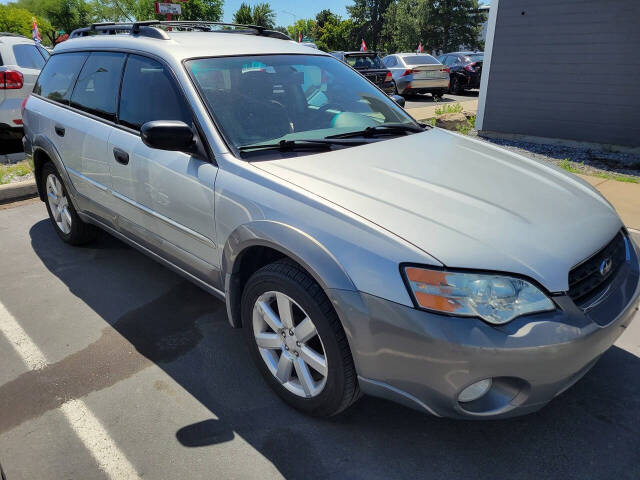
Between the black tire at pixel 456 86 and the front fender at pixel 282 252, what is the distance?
17196mm

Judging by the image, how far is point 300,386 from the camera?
250 centimetres

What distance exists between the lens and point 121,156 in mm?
3303

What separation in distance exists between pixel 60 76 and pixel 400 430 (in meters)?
3.91

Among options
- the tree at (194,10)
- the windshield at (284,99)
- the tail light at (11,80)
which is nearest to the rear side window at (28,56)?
the tail light at (11,80)

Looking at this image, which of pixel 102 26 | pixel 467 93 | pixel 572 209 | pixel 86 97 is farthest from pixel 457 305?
pixel 467 93

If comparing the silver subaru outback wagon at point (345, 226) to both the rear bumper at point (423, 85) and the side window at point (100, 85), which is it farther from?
the rear bumper at point (423, 85)

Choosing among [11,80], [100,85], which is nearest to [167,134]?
[100,85]

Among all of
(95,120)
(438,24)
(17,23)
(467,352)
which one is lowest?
(467,352)

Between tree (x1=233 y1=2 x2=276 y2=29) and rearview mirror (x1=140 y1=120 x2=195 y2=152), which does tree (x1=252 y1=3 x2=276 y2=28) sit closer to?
tree (x1=233 y1=2 x2=276 y2=29)

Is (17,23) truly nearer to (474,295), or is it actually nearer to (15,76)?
(15,76)

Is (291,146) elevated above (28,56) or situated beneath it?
situated beneath

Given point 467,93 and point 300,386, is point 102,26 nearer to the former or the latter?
point 300,386

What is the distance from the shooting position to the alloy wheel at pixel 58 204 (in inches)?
176

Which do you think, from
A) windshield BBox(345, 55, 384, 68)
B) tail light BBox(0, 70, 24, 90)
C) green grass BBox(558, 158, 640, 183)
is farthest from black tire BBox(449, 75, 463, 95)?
tail light BBox(0, 70, 24, 90)
